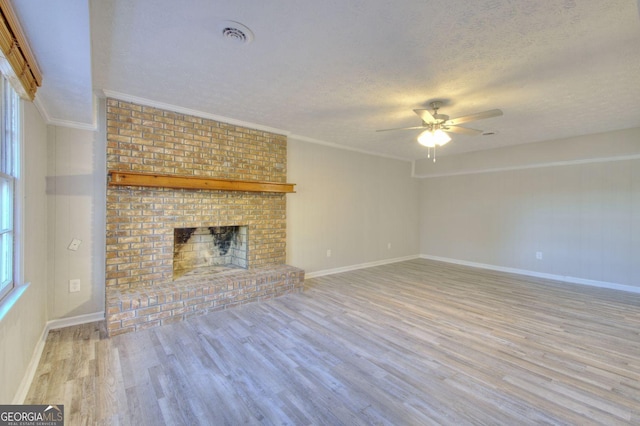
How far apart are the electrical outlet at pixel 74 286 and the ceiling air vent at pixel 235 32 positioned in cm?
294

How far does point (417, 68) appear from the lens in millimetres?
2420

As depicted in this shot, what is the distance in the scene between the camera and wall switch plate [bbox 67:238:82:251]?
2.98m

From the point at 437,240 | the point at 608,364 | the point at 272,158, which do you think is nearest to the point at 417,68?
the point at 272,158

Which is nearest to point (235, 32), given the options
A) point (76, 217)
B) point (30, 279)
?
point (30, 279)

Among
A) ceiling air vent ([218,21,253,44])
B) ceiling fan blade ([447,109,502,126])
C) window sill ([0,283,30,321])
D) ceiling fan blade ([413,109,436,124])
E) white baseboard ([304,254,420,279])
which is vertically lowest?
white baseboard ([304,254,420,279])

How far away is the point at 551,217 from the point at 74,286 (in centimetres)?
725

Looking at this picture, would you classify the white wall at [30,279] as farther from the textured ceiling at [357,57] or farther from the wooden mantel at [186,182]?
the wooden mantel at [186,182]

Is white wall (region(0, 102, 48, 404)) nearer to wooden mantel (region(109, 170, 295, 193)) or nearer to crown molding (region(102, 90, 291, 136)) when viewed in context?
wooden mantel (region(109, 170, 295, 193))

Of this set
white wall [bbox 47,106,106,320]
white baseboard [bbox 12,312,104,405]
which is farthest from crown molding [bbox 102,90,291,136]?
white baseboard [bbox 12,312,104,405]

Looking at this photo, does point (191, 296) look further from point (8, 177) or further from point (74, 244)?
point (8, 177)

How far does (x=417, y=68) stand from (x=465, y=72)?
0.45 meters

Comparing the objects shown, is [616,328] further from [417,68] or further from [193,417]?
[193,417]

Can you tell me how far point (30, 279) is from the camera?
7.33 ft

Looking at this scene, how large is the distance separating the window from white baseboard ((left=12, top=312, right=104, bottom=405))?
0.65 m
